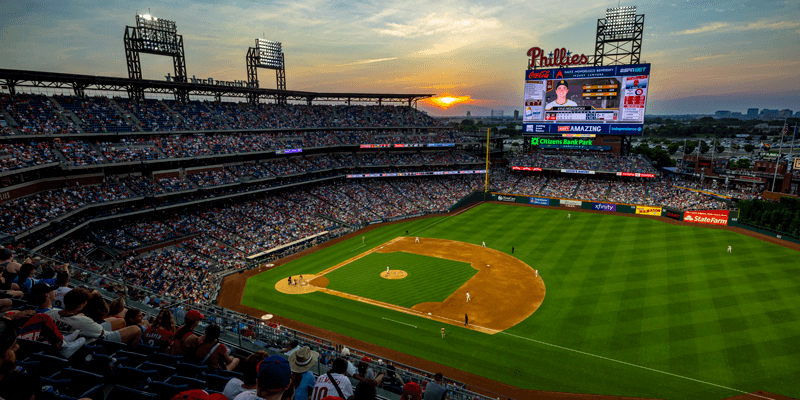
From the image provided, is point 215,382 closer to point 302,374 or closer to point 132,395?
point 132,395

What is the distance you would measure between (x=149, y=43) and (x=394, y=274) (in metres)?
37.5

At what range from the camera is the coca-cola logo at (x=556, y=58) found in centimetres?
5812

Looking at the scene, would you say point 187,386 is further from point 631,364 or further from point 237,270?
point 237,270

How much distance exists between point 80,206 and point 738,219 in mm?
65842

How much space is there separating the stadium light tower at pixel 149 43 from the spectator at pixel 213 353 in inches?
1745

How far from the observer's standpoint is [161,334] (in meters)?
6.98

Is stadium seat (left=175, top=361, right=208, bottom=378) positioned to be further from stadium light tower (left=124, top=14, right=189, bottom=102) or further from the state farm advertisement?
the state farm advertisement

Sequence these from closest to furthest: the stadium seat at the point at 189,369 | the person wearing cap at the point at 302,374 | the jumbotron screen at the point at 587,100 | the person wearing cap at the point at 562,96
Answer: the person wearing cap at the point at 302,374 < the stadium seat at the point at 189,369 < the jumbotron screen at the point at 587,100 < the person wearing cap at the point at 562,96

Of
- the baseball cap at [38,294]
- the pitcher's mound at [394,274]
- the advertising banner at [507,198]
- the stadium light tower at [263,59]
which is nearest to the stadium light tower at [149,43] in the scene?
the stadium light tower at [263,59]

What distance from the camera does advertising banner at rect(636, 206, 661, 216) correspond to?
5049cm

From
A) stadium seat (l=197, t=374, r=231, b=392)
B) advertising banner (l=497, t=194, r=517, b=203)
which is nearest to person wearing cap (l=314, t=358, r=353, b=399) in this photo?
stadium seat (l=197, t=374, r=231, b=392)

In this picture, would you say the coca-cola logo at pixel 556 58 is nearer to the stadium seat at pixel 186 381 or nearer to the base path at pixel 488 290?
the base path at pixel 488 290

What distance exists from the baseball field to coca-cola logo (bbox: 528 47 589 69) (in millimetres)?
28740

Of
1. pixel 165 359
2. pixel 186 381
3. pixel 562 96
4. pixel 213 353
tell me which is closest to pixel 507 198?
pixel 562 96
